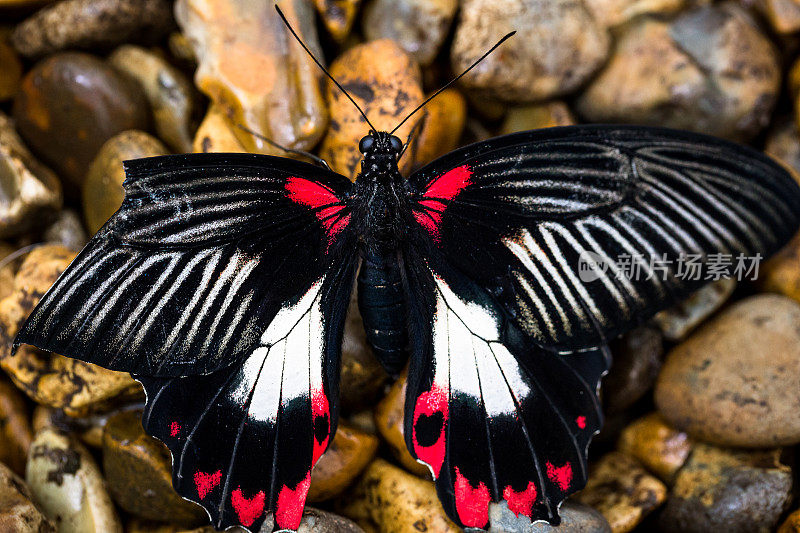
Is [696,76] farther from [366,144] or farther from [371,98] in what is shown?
[366,144]

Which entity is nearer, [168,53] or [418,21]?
[418,21]

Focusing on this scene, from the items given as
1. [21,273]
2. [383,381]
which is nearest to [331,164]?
[383,381]

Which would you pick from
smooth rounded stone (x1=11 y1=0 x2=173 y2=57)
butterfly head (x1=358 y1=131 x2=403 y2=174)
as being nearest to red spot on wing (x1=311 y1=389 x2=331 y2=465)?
butterfly head (x1=358 y1=131 x2=403 y2=174)

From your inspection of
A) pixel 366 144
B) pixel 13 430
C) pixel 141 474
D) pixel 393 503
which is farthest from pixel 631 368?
pixel 13 430

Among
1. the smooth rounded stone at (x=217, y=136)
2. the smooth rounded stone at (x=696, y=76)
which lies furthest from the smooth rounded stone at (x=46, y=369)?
the smooth rounded stone at (x=696, y=76)

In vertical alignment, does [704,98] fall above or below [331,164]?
above

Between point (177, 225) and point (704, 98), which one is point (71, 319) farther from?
point (704, 98)

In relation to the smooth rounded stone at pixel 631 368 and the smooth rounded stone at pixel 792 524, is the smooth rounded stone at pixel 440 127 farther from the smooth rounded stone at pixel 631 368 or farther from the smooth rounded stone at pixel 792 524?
the smooth rounded stone at pixel 792 524
